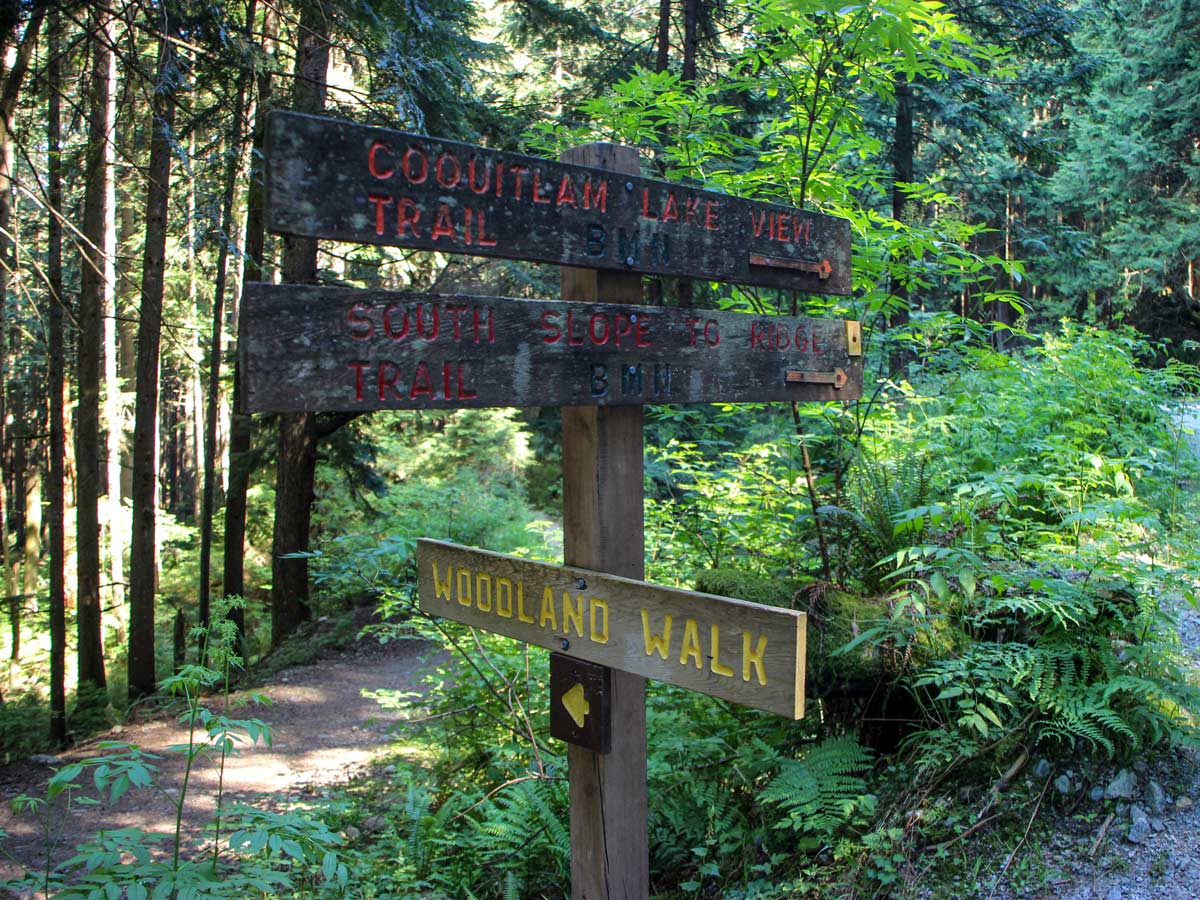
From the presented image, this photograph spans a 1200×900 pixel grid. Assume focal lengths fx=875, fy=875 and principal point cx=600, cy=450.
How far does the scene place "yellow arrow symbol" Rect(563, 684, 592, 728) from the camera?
9.34 feet

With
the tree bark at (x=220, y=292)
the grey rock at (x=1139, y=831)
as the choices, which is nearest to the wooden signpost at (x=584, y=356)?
the grey rock at (x=1139, y=831)

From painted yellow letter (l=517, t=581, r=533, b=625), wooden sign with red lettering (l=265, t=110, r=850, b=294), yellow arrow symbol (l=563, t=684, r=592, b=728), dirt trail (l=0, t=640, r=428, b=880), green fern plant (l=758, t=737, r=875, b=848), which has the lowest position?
dirt trail (l=0, t=640, r=428, b=880)

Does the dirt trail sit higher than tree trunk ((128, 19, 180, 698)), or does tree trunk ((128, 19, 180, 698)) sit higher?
tree trunk ((128, 19, 180, 698))

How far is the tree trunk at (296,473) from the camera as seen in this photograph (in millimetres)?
11719

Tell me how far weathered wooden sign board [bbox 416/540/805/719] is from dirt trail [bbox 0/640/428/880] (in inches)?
132

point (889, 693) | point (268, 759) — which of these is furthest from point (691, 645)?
point (268, 759)

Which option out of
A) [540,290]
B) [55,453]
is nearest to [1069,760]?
[55,453]

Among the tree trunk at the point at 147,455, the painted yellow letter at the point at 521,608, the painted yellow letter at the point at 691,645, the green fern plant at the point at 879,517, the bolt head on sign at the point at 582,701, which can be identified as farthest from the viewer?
the tree trunk at the point at 147,455

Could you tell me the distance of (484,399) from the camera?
7.97 feet

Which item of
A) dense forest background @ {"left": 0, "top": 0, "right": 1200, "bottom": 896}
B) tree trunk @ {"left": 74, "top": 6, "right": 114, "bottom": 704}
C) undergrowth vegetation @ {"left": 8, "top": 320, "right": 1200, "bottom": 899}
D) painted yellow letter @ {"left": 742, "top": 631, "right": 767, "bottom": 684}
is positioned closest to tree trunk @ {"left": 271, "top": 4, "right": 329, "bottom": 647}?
dense forest background @ {"left": 0, "top": 0, "right": 1200, "bottom": 896}

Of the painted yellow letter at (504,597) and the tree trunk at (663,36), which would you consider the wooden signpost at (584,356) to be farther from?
the tree trunk at (663,36)

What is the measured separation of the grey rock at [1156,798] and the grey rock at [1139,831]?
83 mm

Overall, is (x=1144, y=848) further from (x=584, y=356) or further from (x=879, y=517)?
(x=584, y=356)

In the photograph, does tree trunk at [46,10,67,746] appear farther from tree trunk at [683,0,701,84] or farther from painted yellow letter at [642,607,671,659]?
painted yellow letter at [642,607,671,659]
